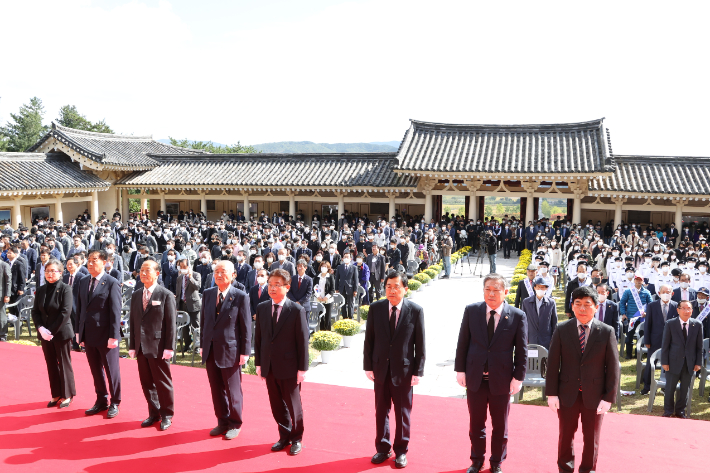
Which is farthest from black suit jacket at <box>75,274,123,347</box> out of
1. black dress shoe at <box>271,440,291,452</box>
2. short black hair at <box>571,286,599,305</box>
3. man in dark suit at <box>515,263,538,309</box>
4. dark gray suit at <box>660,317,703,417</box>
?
dark gray suit at <box>660,317,703,417</box>

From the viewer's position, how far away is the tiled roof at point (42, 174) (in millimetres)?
21531

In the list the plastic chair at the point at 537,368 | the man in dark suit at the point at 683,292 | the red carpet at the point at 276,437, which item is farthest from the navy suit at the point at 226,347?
the man in dark suit at the point at 683,292

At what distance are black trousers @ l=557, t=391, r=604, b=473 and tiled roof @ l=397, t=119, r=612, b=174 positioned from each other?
1921 centimetres

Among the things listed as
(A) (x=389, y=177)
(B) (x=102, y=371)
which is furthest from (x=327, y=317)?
(A) (x=389, y=177)

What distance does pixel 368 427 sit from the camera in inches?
212

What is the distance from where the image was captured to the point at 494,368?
14.5ft

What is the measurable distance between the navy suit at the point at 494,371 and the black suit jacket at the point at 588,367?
299 mm

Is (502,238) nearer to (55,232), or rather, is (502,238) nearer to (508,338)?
(55,232)

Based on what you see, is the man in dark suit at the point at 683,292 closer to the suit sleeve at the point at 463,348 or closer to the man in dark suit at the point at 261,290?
the suit sleeve at the point at 463,348

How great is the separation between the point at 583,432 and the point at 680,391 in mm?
3816

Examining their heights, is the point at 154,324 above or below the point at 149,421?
above

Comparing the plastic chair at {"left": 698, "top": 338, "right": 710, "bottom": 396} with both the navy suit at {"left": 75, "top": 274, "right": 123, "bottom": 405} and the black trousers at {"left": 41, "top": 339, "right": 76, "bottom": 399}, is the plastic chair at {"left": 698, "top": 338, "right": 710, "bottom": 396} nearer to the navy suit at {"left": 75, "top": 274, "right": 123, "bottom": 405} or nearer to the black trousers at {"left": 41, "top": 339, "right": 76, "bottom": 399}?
the navy suit at {"left": 75, "top": 274, "right": 123, "bottom": 405}

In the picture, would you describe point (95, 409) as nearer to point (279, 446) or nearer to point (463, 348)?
point (279, 446)

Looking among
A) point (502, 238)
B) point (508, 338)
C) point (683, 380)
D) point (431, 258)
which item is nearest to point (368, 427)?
point (508, 338)
